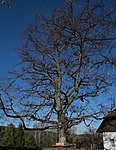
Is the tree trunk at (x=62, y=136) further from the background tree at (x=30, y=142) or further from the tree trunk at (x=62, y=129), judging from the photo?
the background tree at (x=30, y=142)

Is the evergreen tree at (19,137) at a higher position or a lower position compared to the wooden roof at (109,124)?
lower

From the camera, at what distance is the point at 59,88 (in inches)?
557

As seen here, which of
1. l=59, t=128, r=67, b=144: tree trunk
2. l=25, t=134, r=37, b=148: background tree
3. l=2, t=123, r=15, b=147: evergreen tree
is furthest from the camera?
l=25, t=134, r=37, b=148: background tree

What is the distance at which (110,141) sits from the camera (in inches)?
848

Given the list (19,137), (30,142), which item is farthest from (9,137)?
(30,142)

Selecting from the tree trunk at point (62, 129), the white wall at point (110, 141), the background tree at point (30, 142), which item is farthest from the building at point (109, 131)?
the tree trunk at point (62, 129)

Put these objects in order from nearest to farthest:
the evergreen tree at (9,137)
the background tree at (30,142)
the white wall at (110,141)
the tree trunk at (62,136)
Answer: the tree trunk at (62,136), the white wall at (110,141), the evergreen tree at (9,137), the background tree at (30,142)

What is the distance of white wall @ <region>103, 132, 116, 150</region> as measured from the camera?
831 inches

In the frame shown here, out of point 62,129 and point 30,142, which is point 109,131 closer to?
point 30,142

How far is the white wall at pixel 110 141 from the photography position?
69.2 ft

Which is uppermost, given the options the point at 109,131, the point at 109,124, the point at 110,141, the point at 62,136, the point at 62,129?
the point at 109,124

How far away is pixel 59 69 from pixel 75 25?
772cm

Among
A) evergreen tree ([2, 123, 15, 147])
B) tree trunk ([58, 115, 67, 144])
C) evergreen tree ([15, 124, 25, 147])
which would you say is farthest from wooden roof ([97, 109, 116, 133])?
evergreen tree ([2, 123, 15, 147])

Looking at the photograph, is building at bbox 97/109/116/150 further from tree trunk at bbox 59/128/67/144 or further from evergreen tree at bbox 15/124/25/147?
tree trunk at bbox 59/128/67/144
